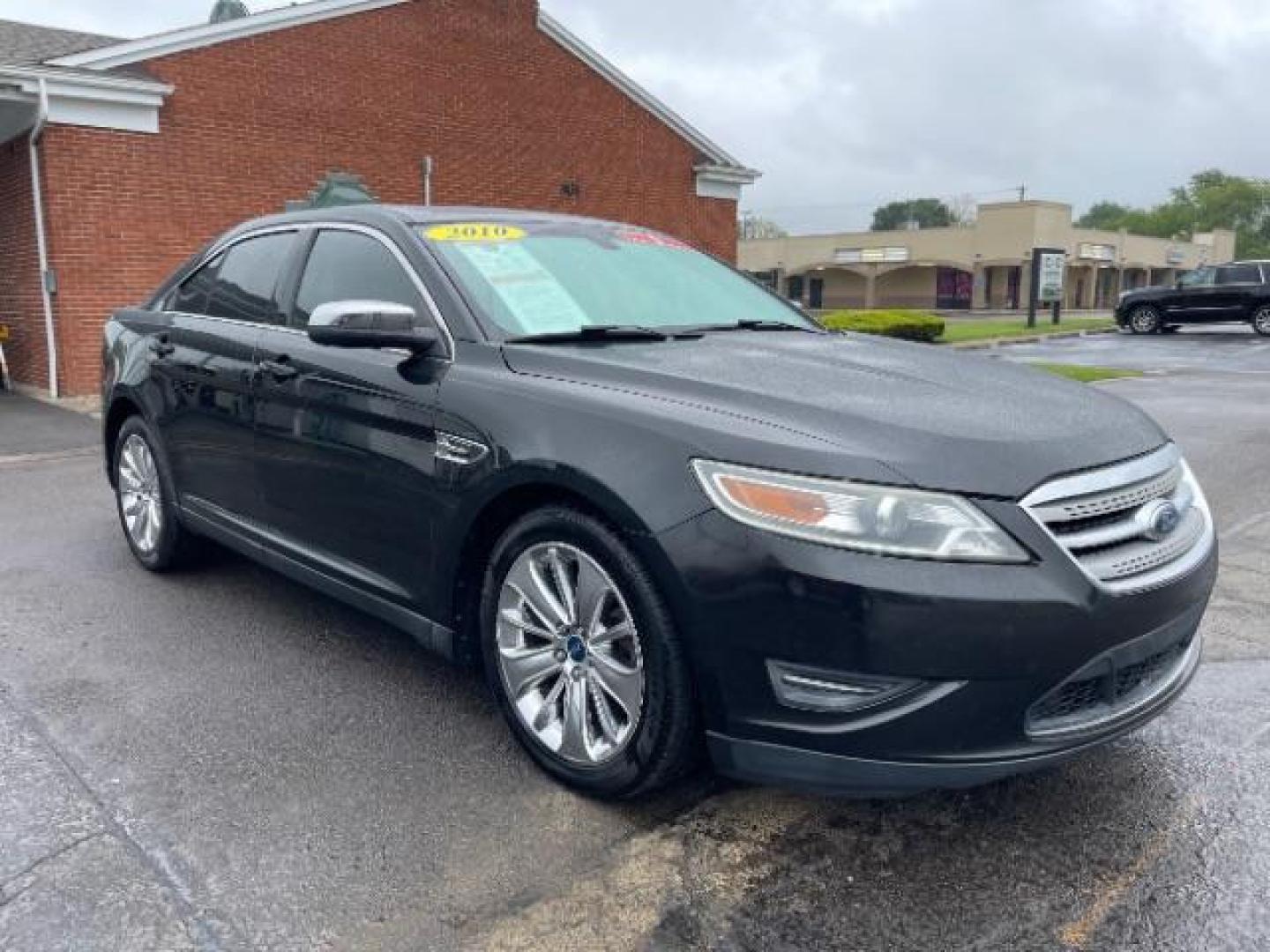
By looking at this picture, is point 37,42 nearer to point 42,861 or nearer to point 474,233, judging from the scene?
point 474,233

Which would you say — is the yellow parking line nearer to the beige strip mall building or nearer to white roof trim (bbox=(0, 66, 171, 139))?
white roof trim (bbox=(0, 66, 171, 139))

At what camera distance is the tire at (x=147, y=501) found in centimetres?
468

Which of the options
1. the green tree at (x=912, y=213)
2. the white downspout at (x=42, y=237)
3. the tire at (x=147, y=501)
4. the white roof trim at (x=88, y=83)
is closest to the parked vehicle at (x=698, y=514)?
the tire at (x=147, y=501)

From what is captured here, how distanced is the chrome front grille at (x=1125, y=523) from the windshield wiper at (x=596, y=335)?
54.2 inches

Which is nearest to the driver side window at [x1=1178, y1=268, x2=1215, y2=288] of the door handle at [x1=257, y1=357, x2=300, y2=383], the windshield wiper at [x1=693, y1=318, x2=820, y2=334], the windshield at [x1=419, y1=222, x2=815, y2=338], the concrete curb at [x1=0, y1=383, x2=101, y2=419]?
the concrete curb at [x1=0, y1=383, x2=101, y2=419]

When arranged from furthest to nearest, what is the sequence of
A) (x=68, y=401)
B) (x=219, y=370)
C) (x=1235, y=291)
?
(x=1235, y=291), (x=68, y=401), (x=219, y=370)

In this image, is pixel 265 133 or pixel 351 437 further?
pixel 265 133

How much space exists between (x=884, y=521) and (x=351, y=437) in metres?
1.84

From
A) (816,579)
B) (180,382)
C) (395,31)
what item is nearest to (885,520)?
(816,579)

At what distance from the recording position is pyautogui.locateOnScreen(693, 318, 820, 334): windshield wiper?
12.2ft

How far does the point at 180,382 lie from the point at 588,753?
2.68 meters

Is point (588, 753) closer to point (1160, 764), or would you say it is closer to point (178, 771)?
point (178, 771)

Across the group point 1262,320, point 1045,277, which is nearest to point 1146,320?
point 1262,320

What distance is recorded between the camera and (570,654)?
9.27 feet
